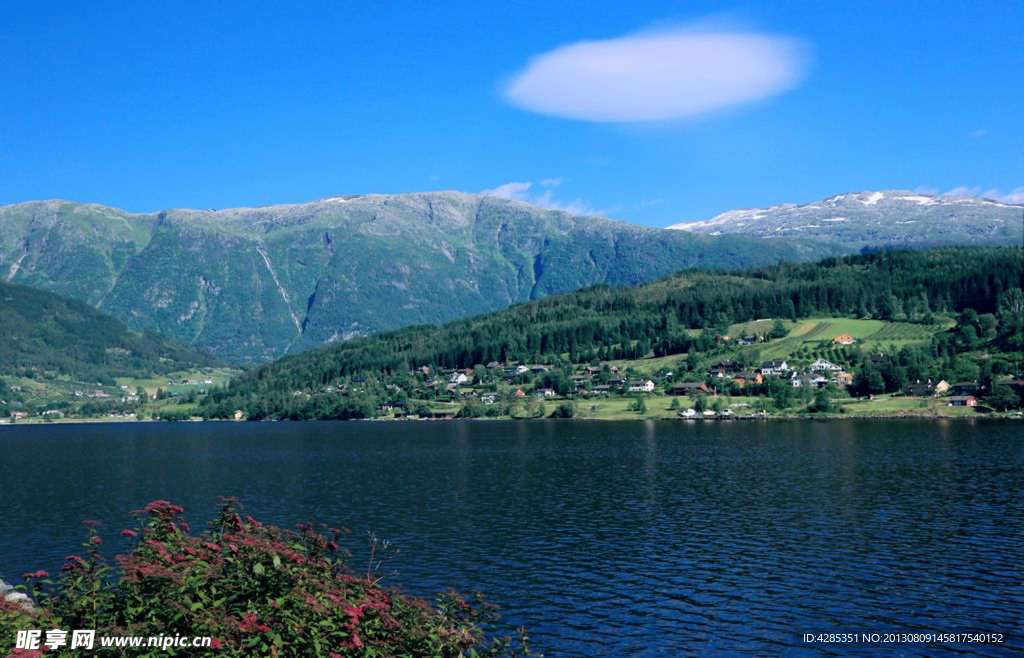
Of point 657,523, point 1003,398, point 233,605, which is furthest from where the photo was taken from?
point 1003,398

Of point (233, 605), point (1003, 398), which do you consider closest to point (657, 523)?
point (233, 605)

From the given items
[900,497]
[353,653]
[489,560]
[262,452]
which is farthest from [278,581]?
[262,452]

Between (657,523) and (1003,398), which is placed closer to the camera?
(657,523)

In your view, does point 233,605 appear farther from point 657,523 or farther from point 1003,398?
point 1003,398

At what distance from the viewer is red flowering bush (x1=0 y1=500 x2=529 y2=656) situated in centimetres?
1956

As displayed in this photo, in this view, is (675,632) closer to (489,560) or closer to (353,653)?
(489,560)

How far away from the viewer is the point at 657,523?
209 ft

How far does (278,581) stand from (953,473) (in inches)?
3420

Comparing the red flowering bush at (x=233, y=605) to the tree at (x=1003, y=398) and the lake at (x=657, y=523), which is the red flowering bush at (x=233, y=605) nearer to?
the lake at (x=657, y=523)

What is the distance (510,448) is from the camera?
468 ft

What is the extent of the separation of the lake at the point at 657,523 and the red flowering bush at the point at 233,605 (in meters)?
14.8

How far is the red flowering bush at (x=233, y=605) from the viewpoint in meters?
19.6

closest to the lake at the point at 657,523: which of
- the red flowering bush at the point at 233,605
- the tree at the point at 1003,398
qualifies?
the red flowering bush at the point at 233,605

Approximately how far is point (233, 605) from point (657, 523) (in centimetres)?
4728
